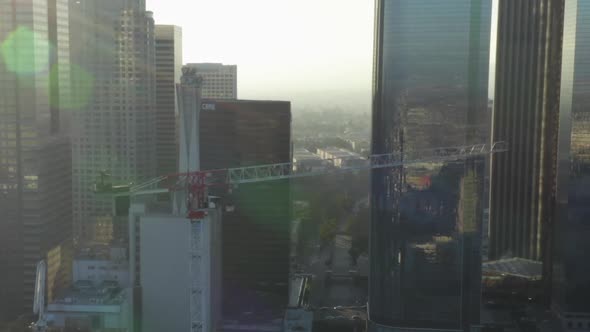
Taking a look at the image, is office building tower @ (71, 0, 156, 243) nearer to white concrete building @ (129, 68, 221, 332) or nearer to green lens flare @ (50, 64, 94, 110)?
green lens flare @ (50, 64, 94, 110)

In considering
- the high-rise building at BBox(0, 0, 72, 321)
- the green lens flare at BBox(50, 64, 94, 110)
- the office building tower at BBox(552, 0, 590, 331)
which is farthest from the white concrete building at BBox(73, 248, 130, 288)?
the office building tower at BBox(552, 0, 590, 331)

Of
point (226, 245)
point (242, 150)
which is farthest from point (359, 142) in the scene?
point (226, 245)

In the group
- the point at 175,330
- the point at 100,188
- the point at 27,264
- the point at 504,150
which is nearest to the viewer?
the point at 100,188

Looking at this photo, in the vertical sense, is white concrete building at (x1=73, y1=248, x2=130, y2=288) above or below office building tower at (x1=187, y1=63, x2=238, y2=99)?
below

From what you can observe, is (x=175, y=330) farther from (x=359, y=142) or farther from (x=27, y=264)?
(x=359, y=142)

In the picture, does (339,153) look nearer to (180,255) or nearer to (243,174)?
(243,174)

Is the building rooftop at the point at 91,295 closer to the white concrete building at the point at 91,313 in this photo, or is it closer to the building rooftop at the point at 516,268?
the white concrete building at the point at 91,313
